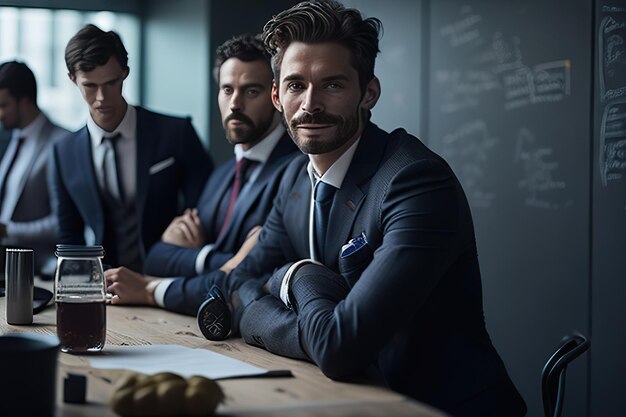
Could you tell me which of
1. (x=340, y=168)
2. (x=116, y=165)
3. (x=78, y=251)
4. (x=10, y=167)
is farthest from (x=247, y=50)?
(x=10, y=167)

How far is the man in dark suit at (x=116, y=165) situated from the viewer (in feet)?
8.03

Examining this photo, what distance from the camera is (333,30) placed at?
2256 mm

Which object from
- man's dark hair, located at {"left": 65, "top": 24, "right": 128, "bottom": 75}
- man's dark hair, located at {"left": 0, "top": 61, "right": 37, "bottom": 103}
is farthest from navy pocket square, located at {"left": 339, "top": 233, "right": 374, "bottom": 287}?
man's dark hair, located at {"left": 0, "top": 61, "right": 37, "bottom": 103}

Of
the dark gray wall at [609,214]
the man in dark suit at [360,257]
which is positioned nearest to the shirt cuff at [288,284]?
the man in dark suit at [360,257]

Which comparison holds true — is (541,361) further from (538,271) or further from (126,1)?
(126,1)

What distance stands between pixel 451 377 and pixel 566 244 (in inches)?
68.9

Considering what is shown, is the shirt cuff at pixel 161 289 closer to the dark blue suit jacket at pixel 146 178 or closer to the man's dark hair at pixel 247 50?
the dark blue suit jacket at pixel 146 178

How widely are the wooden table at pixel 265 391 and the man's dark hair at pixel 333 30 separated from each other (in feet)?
2.54

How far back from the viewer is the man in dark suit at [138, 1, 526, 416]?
185 centimetres

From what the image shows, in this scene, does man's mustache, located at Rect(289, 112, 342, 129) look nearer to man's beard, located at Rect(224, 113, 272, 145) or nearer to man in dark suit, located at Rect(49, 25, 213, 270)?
man in dark suit, located at Rect(49, 25, 213, 270)

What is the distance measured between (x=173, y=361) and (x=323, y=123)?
733mm

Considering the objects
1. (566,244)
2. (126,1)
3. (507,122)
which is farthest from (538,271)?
(126,1)

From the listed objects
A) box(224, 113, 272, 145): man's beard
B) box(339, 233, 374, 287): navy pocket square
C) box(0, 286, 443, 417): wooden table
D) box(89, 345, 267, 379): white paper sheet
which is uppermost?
box(224, 113, 272, 145): man's beard

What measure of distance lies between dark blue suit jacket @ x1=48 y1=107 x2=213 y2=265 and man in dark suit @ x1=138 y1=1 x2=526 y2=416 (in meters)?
0.52
